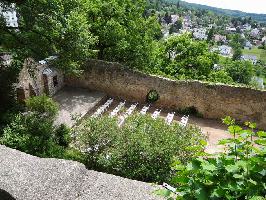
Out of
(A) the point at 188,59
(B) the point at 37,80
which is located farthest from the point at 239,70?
(B) the point at 37,80

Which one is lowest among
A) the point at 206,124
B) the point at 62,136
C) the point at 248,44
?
the point at 248,44

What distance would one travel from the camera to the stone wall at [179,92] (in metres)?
17.6

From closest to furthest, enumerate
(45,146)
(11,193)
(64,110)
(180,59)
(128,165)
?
(11,193), (128,165), (45,146), (64,110), (180,59)

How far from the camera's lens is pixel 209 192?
13.6 ft

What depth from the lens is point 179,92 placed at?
61.0ft

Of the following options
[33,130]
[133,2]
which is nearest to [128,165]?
[33,130]

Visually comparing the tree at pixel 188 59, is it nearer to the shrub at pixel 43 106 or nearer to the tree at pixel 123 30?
the tree at pixel 123 30

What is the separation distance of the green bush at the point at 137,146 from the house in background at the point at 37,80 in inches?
215

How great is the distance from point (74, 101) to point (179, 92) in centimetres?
538

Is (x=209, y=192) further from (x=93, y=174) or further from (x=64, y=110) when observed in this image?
(x=64, y=110)

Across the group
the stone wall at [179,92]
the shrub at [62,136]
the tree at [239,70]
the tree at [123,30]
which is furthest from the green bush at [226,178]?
the tree at [239,70]

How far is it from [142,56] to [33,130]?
10.1 m

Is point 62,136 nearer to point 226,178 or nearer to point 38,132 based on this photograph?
point 38,132

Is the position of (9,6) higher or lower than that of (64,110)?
higher
